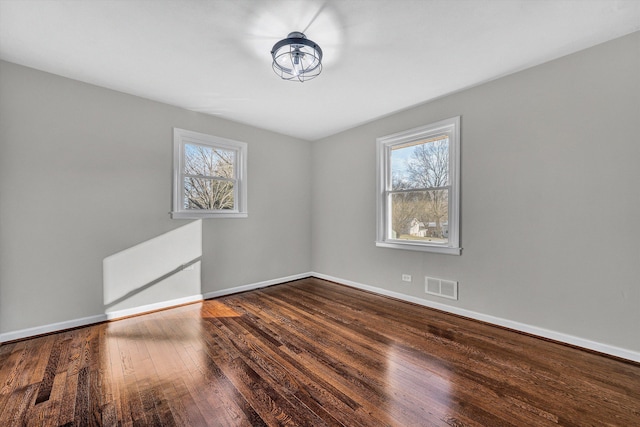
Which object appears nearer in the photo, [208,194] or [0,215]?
[0,215]

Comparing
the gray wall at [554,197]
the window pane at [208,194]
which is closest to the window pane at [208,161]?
the window pane at [208,194]

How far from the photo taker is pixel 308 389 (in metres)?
1.82

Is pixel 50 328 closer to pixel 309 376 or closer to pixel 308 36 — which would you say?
pixel 309 376

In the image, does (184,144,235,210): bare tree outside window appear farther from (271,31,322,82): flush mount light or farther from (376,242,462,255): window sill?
(376,242,462,255): window sill

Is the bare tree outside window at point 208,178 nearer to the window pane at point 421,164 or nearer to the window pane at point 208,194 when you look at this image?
the window pane at point 208,194

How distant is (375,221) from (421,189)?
0.86 meters

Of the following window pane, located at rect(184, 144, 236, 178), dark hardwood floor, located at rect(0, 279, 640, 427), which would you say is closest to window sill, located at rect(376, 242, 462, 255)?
dark hardwood floor, located at rect(0, 279, 640, 427)

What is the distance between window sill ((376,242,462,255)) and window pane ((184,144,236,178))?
102 inches

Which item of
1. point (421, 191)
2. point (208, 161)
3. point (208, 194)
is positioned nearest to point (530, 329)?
point (421, 191)

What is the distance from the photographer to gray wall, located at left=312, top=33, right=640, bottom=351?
2.21 meters

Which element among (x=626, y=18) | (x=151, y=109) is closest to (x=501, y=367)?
(x=626, y=18)

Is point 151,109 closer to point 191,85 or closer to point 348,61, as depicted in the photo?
point 191,85

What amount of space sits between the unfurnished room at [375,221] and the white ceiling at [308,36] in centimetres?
2

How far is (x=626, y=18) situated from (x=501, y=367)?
2.85m
